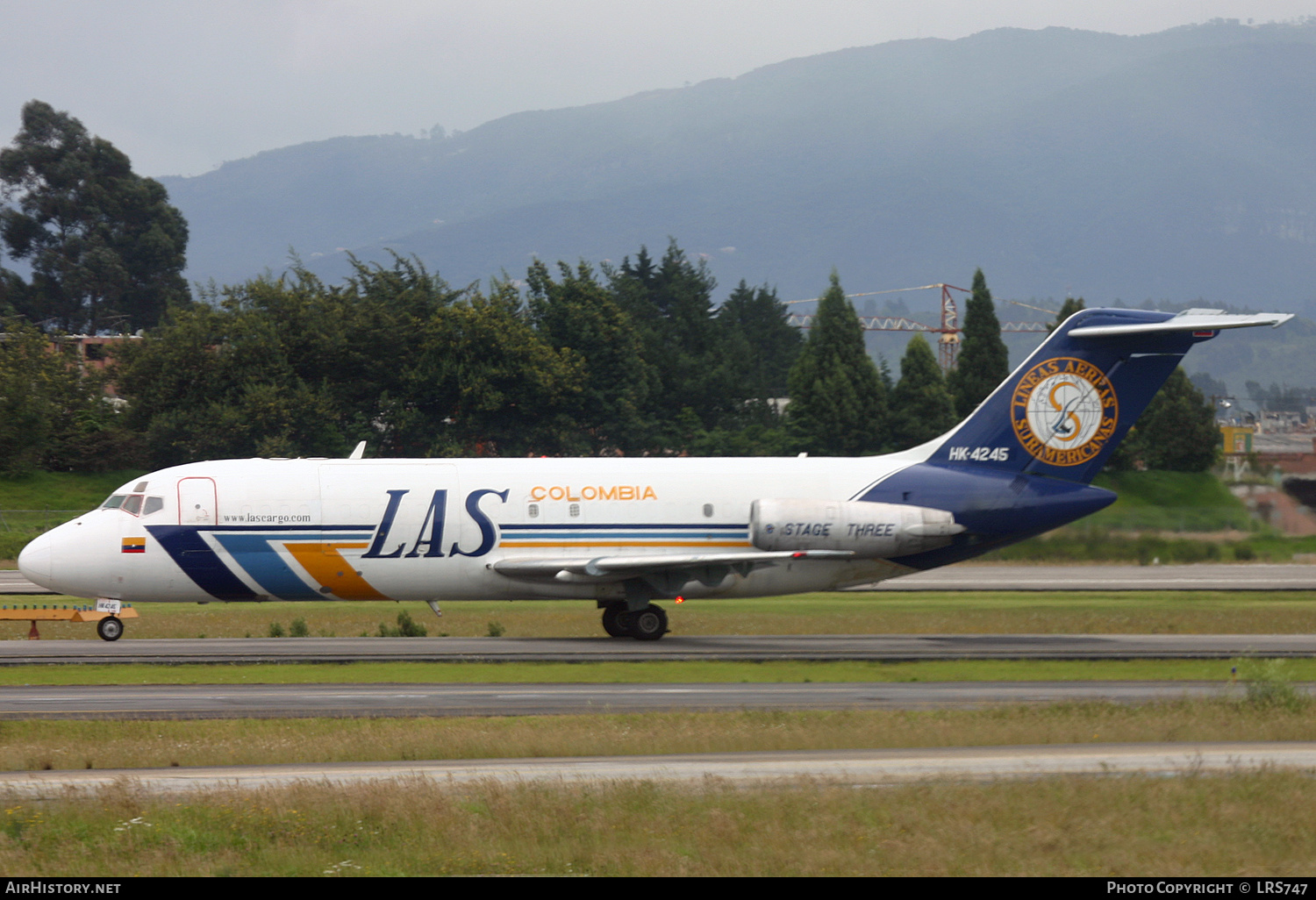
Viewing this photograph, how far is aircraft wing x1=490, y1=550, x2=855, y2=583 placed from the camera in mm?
30203

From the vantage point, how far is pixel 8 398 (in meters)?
71.1

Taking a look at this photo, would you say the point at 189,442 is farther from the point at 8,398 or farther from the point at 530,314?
the point at 530,314

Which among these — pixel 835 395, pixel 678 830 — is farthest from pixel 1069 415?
pixel 835 395

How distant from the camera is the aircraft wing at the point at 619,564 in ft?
99.1

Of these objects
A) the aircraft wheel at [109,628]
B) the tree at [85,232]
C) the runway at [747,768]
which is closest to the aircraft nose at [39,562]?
the aircraft wheel at [109,628]

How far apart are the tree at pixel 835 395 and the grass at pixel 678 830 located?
65652mm

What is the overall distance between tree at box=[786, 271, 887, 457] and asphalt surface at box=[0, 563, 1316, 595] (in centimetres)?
2160

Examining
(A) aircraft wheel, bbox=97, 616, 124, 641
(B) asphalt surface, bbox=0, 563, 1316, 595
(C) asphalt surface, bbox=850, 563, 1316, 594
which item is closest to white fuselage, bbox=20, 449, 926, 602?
(A) aircraft wheel, bbox=97, 616, 124, 641

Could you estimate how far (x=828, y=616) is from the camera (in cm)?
3966

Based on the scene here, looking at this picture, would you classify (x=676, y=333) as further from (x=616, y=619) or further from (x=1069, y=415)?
(x=616, y=619)

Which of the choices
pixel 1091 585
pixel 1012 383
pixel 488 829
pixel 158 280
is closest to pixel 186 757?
pixel 488 829

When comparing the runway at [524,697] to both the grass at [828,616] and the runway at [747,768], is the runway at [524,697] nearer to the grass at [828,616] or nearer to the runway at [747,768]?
the runway at [747,768]

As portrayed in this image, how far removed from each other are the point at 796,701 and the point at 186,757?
981cm

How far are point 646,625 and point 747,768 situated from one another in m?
15.9
